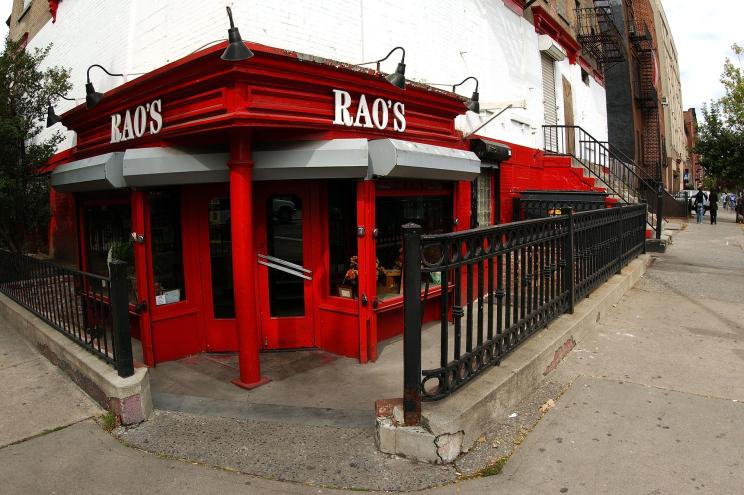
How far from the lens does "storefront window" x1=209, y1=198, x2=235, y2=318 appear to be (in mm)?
6223

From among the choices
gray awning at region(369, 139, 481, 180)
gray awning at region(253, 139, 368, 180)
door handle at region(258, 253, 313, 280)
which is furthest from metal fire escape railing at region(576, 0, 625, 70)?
door handle at region(258, 253, 313, 280)

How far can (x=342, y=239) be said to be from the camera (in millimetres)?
6152

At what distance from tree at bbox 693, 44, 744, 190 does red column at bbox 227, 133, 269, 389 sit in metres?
28.3

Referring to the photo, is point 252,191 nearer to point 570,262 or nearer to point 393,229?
point 393,229

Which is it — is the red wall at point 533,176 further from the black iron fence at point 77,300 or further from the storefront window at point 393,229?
the black iron fence at point 77,300

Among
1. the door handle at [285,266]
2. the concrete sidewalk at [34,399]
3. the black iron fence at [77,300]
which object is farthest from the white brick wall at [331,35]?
the concrete sidewalk at [34,399]

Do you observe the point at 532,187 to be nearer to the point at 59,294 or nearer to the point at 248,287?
the point at 248,287

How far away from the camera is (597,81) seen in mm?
17422

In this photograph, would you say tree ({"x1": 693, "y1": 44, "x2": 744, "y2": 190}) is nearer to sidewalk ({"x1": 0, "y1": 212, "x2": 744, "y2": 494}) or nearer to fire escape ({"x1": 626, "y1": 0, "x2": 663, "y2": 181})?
fire escape ({"x1": 626, "y1": 0, "x2": 663, "y2": 181})

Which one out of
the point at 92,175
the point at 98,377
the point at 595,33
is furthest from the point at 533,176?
the point at 98,377

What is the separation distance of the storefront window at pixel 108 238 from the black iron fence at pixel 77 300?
31.0 inches

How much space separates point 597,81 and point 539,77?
6.97 m

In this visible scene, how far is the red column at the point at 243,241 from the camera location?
5.00 m

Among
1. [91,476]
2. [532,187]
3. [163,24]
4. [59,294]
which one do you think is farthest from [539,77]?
[91,476]
